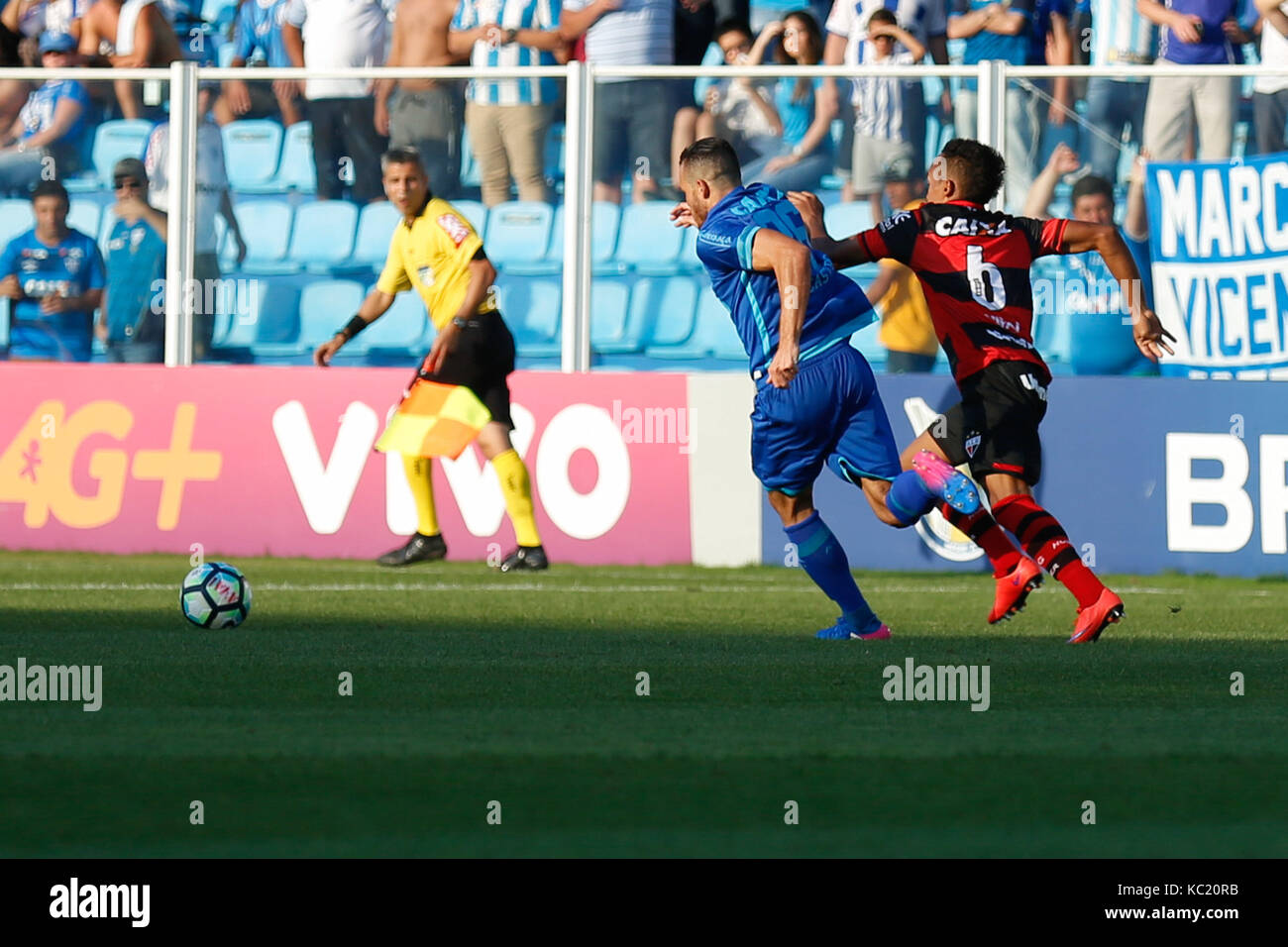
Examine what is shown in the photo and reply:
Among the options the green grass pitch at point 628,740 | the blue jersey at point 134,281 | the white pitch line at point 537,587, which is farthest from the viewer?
the blue jersey at point 134,281

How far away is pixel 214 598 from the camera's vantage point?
867 centimetres

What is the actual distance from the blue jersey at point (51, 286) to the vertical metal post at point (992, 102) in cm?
573

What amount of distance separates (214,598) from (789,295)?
8.53 ft

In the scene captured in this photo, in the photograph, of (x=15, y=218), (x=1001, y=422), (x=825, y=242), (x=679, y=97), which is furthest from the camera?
(x=15, y=218)

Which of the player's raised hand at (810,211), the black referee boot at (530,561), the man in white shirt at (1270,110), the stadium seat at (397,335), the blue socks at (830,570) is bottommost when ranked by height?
the black referee boot at (530,561)

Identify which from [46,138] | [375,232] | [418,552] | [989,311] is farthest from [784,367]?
[46,138]

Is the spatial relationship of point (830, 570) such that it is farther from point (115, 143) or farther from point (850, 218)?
point (115, 143)

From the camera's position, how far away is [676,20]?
1487cm

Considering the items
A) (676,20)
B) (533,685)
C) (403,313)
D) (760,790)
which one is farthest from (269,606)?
(676,20)

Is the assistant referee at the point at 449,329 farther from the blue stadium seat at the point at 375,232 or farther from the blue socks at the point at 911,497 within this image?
the blue socks at the point at 911,497

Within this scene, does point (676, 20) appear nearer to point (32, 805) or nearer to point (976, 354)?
point (976, 354)

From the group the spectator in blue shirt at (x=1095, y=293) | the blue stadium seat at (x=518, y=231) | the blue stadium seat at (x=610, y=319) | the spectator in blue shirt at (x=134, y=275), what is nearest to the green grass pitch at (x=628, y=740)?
the spectator in blue shirt at (x=1095, y=293)

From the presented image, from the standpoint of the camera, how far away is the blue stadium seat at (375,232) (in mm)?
14016

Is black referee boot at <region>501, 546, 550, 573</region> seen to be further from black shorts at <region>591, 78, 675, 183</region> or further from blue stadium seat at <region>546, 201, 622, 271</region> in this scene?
black shorts at <region>591, 78, 675, 183</region>
